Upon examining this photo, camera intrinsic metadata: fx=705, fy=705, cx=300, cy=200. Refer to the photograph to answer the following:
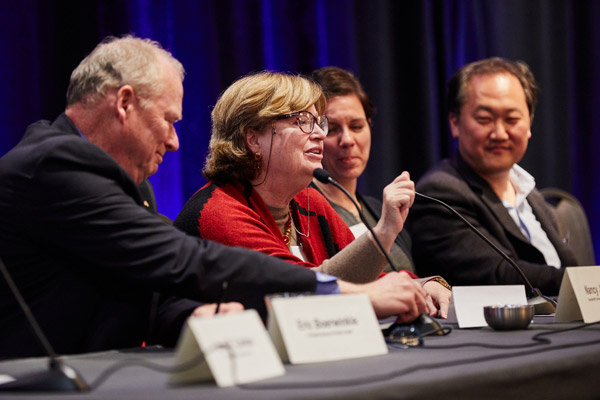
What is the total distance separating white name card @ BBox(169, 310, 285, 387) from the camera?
3.03 feet

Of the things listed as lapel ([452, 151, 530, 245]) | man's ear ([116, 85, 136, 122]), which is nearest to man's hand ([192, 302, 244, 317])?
man's ear ([116, 85, 136, 122])

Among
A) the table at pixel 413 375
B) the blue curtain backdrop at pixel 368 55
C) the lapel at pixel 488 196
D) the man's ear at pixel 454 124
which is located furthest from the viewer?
the man's ear at pixel 454 124

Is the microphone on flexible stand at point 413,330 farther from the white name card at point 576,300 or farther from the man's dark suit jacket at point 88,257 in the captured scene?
the white name card at point 576,300

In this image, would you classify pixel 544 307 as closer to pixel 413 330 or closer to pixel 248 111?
pixel 413 330

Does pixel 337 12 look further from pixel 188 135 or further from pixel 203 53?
pixel 188 135

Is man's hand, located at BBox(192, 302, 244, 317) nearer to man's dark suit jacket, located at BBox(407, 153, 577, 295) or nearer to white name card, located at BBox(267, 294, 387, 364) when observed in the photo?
white name card, located at BBox(267, 294, 387, 364)

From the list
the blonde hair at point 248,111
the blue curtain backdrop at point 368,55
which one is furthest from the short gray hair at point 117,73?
the blue curtain backdrop at point 368,55

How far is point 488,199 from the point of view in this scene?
2.88m

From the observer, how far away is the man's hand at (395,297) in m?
1.39

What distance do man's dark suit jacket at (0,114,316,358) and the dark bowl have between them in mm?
433

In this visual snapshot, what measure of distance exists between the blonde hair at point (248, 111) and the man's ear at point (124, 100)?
48 cm

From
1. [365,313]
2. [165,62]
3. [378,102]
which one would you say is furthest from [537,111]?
[365,313]

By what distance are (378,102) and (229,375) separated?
2739mm

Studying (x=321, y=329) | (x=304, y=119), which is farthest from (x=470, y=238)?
(x=321, y=329)
